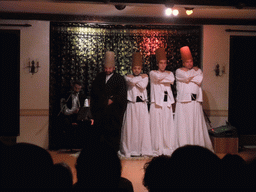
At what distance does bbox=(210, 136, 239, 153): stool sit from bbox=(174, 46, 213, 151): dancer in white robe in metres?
0.31

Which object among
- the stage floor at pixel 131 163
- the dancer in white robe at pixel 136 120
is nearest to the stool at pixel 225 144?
the stage floor at pixel 131 163

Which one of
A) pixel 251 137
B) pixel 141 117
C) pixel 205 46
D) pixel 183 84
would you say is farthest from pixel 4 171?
pixel 251 137

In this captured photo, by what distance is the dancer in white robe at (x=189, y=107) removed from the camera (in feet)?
16.7

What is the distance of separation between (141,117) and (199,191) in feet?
11.9

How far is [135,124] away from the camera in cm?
508

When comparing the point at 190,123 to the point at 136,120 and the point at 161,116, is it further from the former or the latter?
the point at 136,120

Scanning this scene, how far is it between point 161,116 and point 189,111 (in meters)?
0.51

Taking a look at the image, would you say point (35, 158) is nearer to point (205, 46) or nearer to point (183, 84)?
point (183, 84)

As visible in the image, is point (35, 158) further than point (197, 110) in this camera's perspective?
No

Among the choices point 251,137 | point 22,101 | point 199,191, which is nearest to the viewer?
point 199,191

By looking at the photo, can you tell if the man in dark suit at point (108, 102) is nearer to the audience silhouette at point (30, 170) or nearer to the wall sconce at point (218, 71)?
the wall sconce at point (218, 71)

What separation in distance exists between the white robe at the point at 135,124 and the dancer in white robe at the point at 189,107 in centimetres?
60

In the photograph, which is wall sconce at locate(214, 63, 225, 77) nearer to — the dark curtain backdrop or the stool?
the dark curtain backdrop

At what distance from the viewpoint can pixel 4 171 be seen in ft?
4.86
